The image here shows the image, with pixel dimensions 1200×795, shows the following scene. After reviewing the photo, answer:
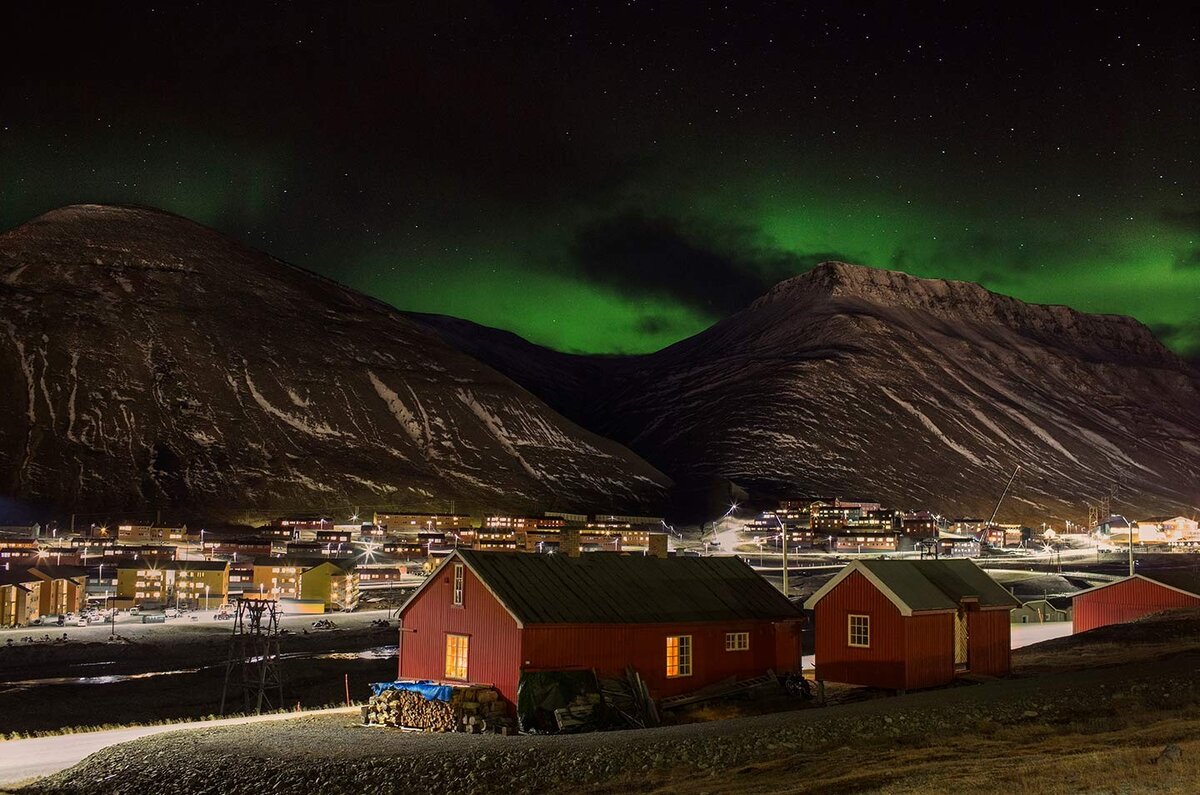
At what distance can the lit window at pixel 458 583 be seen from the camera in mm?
34781

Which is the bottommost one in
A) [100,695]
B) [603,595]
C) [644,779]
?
[100,695]

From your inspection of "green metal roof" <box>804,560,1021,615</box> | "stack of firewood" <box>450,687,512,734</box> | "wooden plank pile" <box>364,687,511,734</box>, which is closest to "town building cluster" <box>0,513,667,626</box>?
"stack of firewood" <box>450,687,512,734</box>

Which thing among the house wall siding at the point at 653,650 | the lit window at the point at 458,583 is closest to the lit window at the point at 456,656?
the lit window at the point at 458,583

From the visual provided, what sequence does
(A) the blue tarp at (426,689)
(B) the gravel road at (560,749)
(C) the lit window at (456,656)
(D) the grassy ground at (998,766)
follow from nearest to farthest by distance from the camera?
(D) the grassy ground at (998,766)
(B) the gravel road at (560,749)
(A) the blue tarp at (426,689)
(C) the lit window at (456,656)

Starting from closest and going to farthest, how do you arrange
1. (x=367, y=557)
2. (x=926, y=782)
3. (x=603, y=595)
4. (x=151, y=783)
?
(x=926, y=782) → (x=151, y=783) → (x=603, y=595) → (x=367, y=557)

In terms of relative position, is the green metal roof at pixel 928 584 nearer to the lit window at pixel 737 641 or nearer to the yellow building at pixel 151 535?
the lit window at pixel 737 641

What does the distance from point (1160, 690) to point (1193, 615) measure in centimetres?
2794

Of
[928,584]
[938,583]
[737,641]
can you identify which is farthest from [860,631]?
[737,641]

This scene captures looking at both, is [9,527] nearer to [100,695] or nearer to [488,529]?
[488,529]

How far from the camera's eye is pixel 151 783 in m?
26.1

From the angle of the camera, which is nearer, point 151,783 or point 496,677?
point 151,783

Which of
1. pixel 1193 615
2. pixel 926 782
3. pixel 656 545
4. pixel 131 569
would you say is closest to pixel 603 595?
pixel 656 545

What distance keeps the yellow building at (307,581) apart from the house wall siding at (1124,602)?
2710 inches

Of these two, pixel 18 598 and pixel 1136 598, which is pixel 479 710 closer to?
pixel 1136 598
